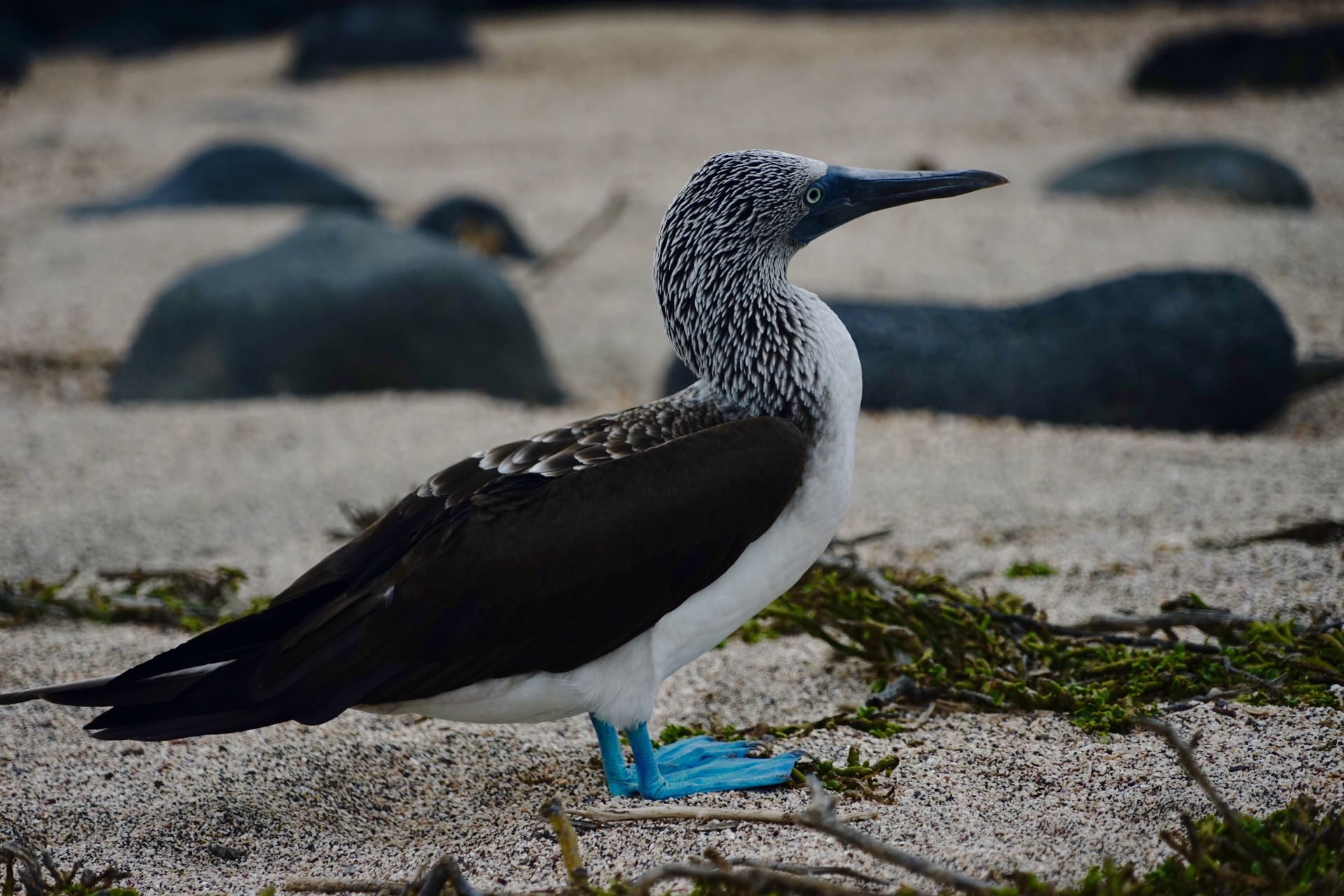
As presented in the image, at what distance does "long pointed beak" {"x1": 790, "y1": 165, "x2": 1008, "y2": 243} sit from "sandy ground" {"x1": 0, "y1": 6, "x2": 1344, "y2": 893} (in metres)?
1.43

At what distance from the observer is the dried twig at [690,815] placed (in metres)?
3.02

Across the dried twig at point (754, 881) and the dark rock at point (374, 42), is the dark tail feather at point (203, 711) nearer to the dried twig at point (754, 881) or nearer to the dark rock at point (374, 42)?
the dried twig at point (754, 881)

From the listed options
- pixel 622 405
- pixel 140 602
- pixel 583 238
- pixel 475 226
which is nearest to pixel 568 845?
pixel 140 602

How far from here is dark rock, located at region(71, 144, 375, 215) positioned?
11.8 meters

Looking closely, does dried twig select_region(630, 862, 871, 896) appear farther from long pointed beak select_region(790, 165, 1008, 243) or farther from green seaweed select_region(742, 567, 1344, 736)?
long pointed beak select_region(790, 165, 1008, 243)

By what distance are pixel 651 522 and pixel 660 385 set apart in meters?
4.60

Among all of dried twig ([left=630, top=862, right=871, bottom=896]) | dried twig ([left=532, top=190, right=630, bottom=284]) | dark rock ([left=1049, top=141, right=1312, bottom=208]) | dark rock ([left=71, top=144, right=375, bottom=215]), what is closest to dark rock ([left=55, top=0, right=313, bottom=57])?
dark rock ([left=71, top=144, right=375, bottom=215])

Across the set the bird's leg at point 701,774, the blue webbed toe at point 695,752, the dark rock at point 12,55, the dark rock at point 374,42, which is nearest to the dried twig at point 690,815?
the bird's leg at point 701,774

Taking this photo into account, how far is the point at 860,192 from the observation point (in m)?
3.72

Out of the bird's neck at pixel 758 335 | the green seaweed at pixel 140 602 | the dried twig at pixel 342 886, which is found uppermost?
the bird's neck at pixel 758 335

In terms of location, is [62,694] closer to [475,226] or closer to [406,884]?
[406,884]

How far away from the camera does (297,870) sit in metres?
3.12

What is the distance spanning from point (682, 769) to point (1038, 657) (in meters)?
1.14

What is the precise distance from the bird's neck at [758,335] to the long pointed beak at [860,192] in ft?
0.41
